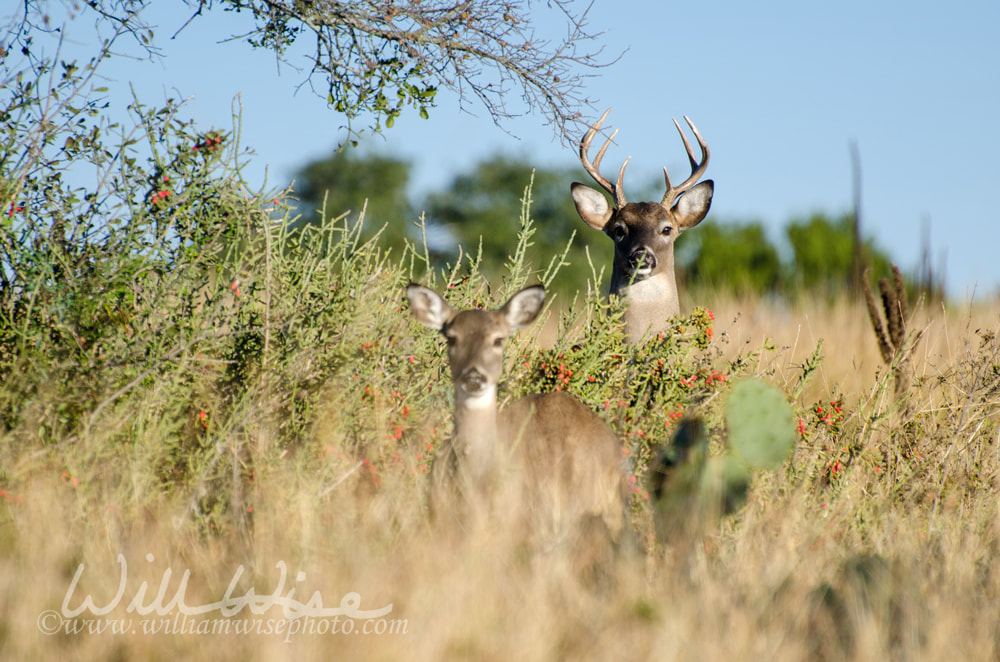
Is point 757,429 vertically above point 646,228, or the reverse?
point 646,228

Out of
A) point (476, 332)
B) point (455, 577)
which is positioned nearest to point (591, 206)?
point (476, 332)

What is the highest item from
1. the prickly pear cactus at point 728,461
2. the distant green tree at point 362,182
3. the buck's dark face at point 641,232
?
the distant green tree at point 362,182

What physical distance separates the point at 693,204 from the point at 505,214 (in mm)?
30888

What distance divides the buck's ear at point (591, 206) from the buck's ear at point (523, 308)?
118 inches

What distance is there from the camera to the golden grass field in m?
3.10

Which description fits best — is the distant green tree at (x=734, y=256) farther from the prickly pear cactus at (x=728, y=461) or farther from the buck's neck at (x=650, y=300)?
the prickly pear cactus at (x=728, y=461)

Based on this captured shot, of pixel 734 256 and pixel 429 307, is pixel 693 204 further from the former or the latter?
pixel 734 256

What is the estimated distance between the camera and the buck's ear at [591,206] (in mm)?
7809

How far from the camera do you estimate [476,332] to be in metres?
4.71

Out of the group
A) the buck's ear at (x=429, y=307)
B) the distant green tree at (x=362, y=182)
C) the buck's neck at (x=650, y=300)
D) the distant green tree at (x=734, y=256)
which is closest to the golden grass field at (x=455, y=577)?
the buck's ear at (x=429, y=307)

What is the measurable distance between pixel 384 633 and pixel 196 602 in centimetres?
80

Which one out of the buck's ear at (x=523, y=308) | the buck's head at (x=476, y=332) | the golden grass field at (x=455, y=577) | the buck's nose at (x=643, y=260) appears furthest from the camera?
the buck's nose at (x=643, y=260)

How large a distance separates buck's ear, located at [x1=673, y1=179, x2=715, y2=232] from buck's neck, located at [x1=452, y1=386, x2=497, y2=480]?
365 cm

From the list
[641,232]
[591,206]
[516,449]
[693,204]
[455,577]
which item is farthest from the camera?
[591,206]
